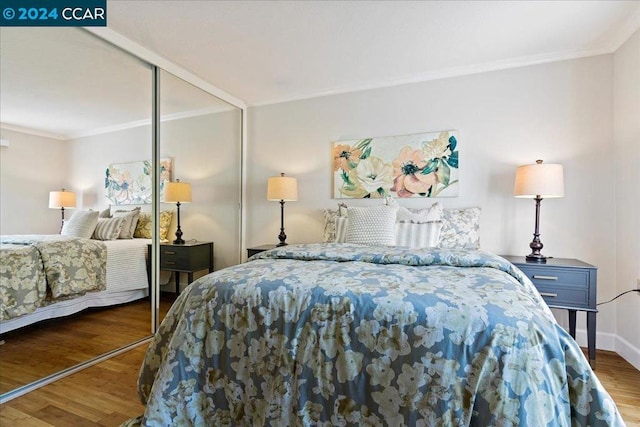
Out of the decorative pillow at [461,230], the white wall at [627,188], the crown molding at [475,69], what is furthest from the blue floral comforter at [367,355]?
the crown molding at [475,69]

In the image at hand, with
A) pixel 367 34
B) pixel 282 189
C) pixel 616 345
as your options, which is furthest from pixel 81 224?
pixel 616 345

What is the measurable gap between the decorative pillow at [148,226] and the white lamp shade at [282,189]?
1009 millimetres

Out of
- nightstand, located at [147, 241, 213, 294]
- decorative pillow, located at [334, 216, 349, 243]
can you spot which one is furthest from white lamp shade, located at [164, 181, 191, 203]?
decorative pillow, located at [334, 216, 349, 243]

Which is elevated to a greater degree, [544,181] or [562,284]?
[544,181]

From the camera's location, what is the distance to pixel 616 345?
8.00 feet

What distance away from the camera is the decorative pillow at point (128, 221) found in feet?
8.04

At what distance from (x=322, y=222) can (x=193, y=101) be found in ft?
5.69

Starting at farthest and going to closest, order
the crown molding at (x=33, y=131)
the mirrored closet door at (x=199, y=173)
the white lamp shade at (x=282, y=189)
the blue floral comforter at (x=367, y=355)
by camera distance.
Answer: the white lamp shade at (x=282, y=189) < the mirrored closet door at (x=199, y=173) < the crown molding at (x=33, y=131) < the blue floral comforter at (x=367, y=355)

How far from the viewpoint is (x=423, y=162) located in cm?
303

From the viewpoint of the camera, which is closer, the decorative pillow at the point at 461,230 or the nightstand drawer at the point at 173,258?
the decorative pillow at the point at 461,230

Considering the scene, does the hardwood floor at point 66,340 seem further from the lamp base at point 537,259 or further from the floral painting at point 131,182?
the lamp base at point 537,259

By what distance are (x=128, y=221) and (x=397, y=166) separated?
7.75ft

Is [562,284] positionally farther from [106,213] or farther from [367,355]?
[106,213]

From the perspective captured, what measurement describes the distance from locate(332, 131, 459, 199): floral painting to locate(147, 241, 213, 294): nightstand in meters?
1.42
